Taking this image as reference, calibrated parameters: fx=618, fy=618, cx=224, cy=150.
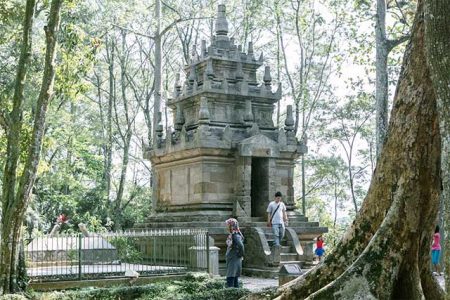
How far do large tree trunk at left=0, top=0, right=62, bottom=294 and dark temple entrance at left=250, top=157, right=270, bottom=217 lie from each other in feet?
26.8

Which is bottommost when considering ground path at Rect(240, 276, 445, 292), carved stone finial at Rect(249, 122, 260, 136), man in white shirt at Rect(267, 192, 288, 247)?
ground path at Rect(240, 276, 445, 292)

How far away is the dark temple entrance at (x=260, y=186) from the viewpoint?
17.7 meters

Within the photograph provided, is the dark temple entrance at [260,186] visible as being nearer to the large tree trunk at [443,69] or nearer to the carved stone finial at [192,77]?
the carved stone finial at [192,77]

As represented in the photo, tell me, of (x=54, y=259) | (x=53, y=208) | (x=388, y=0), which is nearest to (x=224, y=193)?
(x=54, y=259)

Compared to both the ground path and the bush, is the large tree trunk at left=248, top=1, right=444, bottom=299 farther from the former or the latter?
the ground path

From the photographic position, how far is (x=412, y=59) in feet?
20.4

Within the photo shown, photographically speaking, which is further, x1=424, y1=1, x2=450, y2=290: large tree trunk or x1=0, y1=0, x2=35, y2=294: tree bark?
x1=0, y1=0, x2=35, y2=294: tree bark

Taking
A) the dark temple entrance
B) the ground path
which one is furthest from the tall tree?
the ground path

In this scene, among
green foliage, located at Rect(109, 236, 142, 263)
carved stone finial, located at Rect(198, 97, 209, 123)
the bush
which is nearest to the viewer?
the bush

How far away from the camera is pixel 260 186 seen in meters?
18.0

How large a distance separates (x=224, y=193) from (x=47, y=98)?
7.49 meters

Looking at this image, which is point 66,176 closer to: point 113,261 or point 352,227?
point 113,261

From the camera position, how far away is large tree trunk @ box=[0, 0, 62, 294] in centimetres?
1027

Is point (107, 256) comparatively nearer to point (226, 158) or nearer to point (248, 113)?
point (226, 158)
